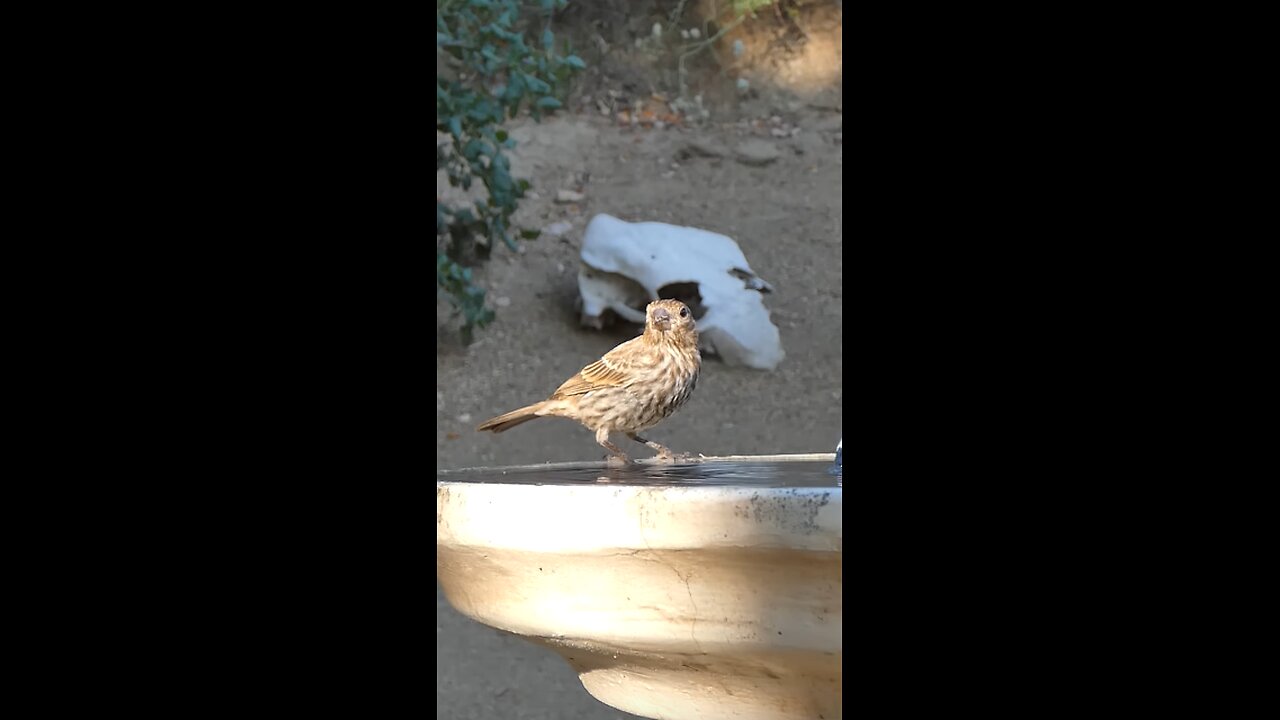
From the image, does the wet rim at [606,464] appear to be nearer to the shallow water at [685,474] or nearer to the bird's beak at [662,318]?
the shallow water at [685,474]

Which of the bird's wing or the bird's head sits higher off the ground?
the bird's head

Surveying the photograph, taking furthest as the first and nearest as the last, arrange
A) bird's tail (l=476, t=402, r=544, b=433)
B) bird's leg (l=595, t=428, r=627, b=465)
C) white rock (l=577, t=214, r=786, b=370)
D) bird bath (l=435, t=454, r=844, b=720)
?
white rock (l=577, t=214, r=786, b=370) < bird's tail (l=476, t=402, r=544, b=433) < bird's leg (l=595, t=428, r=627, b=465) < bird bath (l=435, t=454, r=844, b=720)

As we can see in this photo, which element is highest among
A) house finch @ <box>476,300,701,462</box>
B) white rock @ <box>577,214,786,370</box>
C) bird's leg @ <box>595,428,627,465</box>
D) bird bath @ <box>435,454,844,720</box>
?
white rock @ <box>577,214,786,370</box>

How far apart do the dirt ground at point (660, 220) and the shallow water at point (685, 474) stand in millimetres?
2839

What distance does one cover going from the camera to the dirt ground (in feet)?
22.5

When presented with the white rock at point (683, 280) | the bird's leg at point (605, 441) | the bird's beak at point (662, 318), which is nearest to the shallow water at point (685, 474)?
the bird's leg at point (605, 441)

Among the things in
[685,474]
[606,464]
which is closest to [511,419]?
[606,464]

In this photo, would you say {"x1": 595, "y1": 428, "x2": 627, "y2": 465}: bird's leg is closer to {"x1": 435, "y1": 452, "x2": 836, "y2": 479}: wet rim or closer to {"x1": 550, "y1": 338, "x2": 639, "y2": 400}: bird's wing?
{"x1": 550, "y1": 338, "x2": 639, "y2": 400}: bird's wing

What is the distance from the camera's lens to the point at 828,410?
288 inches

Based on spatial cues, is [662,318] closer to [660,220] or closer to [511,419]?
[511,419]

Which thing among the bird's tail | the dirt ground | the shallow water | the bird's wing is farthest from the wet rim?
the dirt ground

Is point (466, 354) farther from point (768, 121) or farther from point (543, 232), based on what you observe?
point (768, 121)

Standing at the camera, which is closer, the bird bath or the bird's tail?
the bird bath

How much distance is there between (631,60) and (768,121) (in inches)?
43.6
